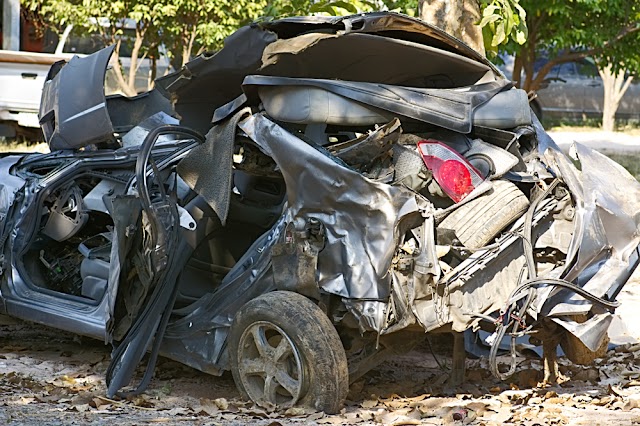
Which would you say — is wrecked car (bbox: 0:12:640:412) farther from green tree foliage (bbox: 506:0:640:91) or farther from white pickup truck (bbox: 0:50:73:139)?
green tree foliage (bbox: 506:0:640:91)

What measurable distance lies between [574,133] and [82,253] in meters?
20.3

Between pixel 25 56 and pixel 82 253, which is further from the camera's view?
pixel 25 56

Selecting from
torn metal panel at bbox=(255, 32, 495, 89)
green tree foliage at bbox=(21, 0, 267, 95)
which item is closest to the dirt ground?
torn metal panel at bbox=(255, 32, 495, 89)

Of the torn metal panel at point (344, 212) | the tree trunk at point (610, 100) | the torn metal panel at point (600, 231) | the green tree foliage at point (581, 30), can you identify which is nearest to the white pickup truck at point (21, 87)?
the green tree foliage at point (581, 30)

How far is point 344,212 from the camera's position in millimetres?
5102

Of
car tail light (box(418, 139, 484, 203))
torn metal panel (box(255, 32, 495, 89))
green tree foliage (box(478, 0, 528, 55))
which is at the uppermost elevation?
green tree foliage (box(478, 0, 528, 55))

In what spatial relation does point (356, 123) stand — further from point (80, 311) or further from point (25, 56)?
point (25, 56)

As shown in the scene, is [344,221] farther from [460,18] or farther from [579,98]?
[579,98]

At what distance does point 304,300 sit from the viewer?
5.15 metres

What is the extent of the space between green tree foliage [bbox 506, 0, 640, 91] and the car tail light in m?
12.8

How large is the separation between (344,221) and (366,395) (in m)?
1.10

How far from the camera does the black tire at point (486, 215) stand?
5062mm

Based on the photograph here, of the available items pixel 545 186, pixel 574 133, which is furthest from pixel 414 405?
pixel 574 133

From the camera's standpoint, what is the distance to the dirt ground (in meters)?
5.07
